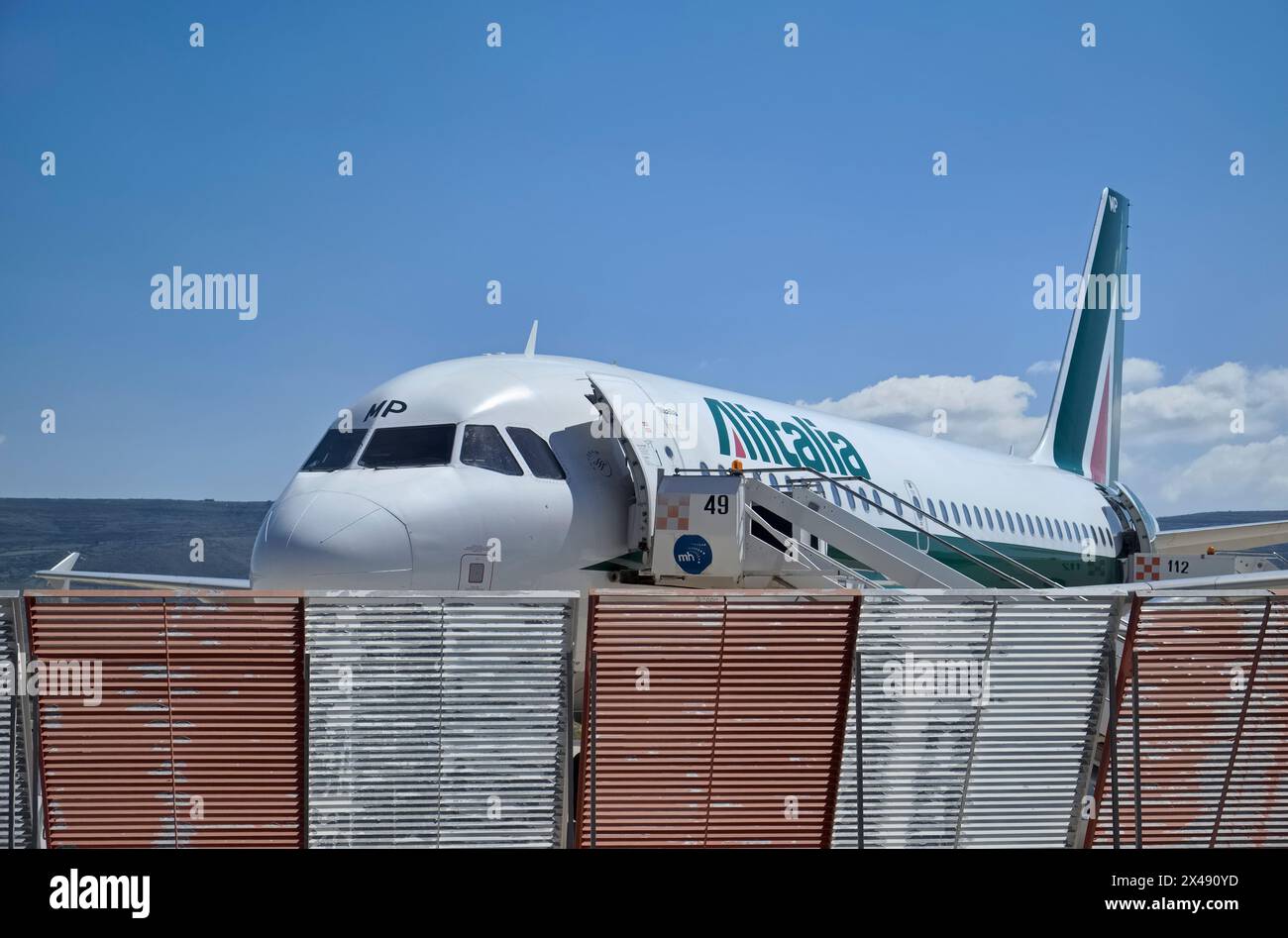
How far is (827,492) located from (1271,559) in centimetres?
1418

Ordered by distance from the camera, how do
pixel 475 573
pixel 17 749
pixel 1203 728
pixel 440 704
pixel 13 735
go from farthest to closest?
1. pixel 475 573
2. pixel 1203 728
3. pixel 440 704
4. pixel 17 749
5. pixel 13 735

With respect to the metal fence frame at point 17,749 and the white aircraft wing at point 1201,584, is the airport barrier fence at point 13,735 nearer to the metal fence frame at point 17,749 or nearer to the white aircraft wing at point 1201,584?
the metal fence frame at point 17,749

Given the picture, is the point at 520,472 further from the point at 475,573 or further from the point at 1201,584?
the point at 1201,584

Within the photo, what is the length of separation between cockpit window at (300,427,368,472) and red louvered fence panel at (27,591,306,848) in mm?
5408

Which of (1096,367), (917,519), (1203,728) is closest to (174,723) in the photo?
(1203,728)

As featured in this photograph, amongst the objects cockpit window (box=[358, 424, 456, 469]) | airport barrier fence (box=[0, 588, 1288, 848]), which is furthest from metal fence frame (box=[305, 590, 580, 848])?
cockpit window (box=[358, 424, 456, 469])

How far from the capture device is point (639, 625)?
28.8 ft

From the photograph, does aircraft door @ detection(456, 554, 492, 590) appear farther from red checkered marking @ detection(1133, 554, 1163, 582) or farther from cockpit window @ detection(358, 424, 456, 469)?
red checkered marking @ detection(1133, 554, 1163, 582)

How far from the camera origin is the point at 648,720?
8750 millimetres

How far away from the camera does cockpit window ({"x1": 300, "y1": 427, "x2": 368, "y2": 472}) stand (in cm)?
1399

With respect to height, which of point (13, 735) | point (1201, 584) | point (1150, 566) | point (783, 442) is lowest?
point (1150, 566)

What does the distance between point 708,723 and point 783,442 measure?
10.3 metres
